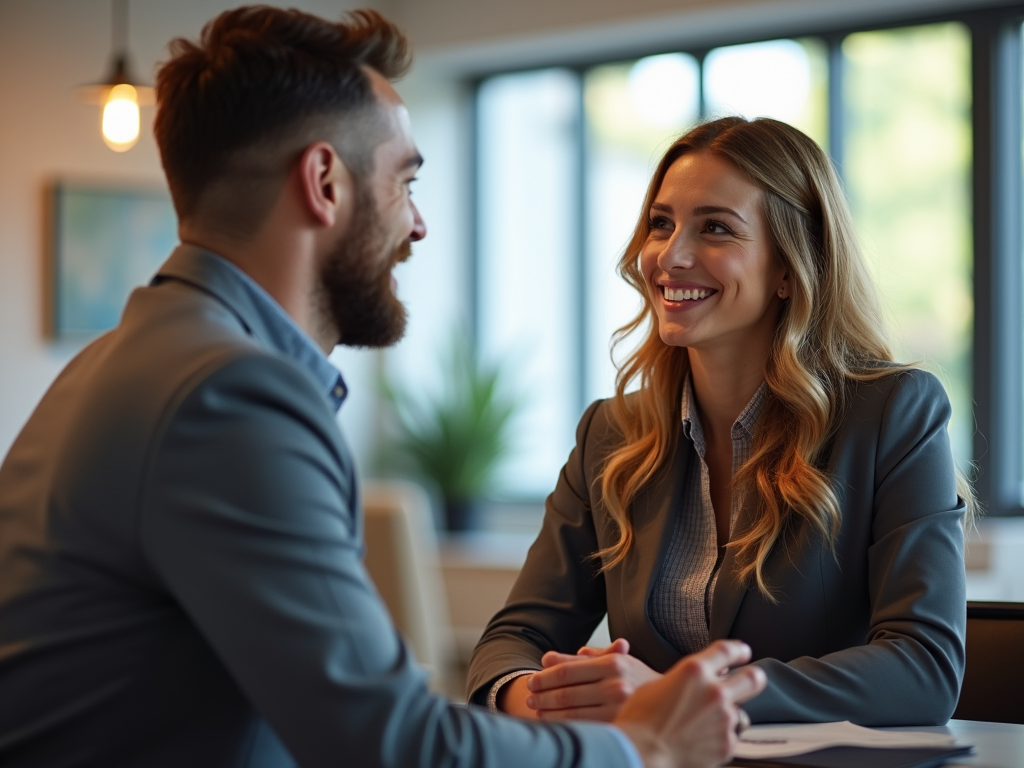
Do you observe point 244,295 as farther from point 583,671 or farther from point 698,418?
point 698,418

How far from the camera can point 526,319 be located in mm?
6816

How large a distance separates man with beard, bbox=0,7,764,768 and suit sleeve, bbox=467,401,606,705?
741mm

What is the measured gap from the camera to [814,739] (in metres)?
1.45

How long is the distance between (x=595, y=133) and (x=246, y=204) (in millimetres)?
5473

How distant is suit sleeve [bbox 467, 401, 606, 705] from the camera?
1934 millimetres

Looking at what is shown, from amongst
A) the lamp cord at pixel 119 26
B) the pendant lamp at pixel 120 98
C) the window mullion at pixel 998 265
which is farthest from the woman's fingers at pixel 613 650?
the lamp cord at pixel 119 26

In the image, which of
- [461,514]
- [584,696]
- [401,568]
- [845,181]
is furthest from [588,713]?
[461,514]

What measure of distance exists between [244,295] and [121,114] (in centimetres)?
322

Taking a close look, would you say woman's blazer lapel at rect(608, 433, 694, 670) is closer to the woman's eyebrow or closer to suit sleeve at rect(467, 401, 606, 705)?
suit sleeve at rect(467, 401, 606, 705)

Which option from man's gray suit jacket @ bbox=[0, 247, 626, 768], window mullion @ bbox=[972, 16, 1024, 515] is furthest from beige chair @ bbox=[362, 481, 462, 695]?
window mullion @ bbox=[972, 16, 1024, 515]

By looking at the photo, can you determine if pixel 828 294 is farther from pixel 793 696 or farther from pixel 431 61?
pixel 431 61

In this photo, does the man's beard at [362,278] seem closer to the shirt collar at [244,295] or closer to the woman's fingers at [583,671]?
the shirt collar at [244,295]

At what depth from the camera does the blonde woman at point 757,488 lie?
67.5 inches

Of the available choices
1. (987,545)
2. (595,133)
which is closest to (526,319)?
(595,133)
